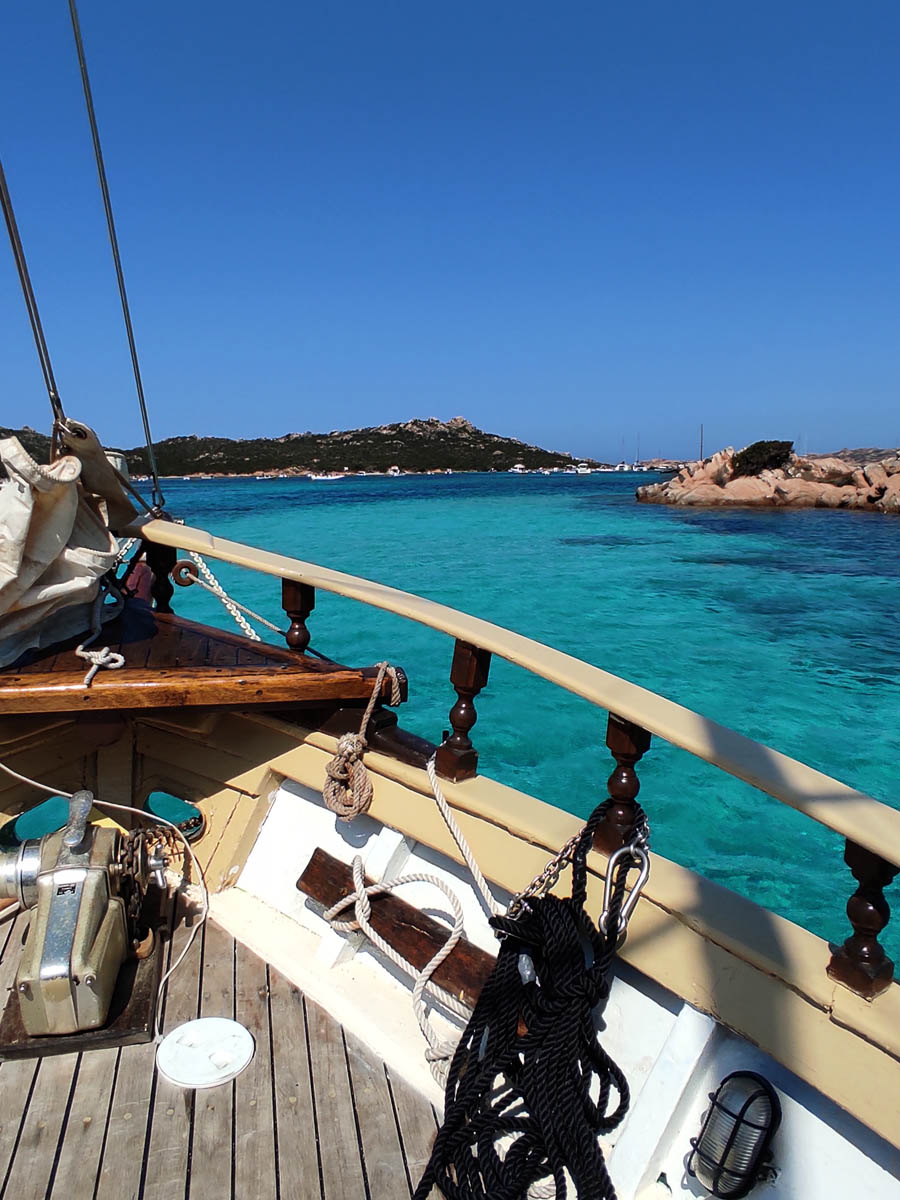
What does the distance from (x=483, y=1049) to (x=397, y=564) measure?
14.3 m

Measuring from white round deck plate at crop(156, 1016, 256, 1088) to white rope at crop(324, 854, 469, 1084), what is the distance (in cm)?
36

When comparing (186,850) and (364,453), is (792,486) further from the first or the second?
(364,453)

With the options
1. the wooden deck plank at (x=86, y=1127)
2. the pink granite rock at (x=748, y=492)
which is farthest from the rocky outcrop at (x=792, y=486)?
the wooden deck plank at (x=86, y=1127)

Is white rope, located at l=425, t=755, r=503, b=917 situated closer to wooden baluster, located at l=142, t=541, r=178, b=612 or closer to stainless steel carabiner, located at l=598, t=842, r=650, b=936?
stainless steel carabiner, located at l=598, t=842, r=650, b=936

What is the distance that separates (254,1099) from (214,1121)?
9 centimetres

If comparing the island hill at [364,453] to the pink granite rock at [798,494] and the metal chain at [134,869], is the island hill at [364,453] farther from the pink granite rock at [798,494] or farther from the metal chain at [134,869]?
the metal chain at [134,869]

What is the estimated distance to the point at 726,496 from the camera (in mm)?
29672

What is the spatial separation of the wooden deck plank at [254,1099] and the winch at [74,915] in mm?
345

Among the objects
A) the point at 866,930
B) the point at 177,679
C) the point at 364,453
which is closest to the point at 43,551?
the point at 177,679

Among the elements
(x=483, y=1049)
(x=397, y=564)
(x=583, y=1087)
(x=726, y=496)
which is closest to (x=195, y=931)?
(x=483, y=1049)

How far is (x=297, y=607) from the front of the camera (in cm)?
243

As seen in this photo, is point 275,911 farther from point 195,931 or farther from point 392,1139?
point 392,1139

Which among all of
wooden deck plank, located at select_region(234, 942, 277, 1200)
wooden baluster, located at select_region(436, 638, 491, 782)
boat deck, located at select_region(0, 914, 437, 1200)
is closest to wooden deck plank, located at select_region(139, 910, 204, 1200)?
boat deck, located at select_region(0, 914, 437, 1200)

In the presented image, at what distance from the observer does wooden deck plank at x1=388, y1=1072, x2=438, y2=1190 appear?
1566mm
